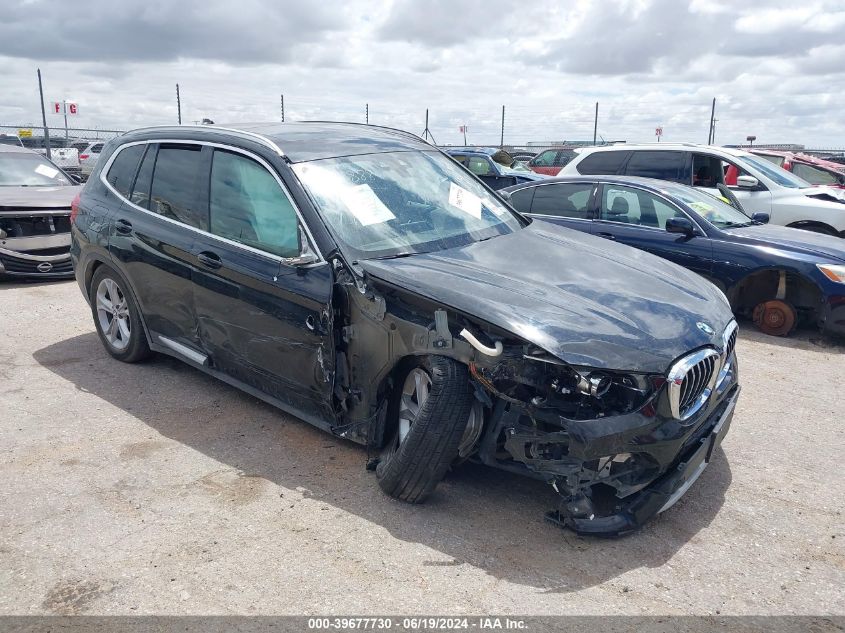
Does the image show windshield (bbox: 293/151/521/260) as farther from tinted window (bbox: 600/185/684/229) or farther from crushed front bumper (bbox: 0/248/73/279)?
crushed front bumper (bbox: 0/248/73/279)

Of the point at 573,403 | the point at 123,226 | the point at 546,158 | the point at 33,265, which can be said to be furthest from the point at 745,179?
the point at 546,158

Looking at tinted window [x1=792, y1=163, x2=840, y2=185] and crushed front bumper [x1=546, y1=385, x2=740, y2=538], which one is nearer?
crushed front bumper [x1=546, y1=385, x2=740, y2=538]

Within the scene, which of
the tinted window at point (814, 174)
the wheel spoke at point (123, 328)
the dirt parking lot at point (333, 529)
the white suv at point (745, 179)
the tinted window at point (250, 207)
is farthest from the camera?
the tinted window at point (814, 174)

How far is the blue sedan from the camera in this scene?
659 cm

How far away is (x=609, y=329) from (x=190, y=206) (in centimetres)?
283

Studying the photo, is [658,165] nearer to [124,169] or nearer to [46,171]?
[124,169]

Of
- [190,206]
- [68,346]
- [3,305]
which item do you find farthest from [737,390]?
[3,305]

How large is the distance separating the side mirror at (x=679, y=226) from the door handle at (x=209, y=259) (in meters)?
4.51

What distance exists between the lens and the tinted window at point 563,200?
792 centimetres

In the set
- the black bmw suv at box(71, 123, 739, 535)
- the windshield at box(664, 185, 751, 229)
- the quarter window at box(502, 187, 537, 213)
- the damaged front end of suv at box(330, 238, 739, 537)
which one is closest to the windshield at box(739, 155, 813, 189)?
the windshield at box(664, 185, 751, 229)

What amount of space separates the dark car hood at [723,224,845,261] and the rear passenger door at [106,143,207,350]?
5041 millimetres

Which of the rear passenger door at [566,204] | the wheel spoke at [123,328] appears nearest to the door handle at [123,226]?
the wheel spoke at [123,328]

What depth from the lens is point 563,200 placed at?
26.6ft

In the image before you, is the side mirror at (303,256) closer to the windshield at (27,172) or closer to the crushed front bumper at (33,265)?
the crushed front bumper at (33,265)
